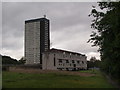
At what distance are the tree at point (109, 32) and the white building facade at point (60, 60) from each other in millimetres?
69942

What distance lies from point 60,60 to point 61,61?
39.8 inches

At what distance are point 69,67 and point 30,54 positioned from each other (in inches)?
1047

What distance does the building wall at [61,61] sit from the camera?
10081 centimetres

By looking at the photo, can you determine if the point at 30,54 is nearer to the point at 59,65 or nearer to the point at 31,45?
the point at 31,45

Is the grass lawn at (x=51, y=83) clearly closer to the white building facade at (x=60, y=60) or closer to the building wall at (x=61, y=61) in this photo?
the white building facade at (x=60, y=60)

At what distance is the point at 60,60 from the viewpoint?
107188 millimetres

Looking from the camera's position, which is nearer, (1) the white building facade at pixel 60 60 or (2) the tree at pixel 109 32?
(2) the tree at pixel 109 32

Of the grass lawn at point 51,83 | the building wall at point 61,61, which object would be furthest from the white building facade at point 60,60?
Result: the grass lawn at point 51,83

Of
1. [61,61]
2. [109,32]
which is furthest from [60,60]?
[109,32]

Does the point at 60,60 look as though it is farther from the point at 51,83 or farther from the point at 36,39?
the point at 51,83

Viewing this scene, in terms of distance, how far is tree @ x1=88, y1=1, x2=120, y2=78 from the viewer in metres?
24.2

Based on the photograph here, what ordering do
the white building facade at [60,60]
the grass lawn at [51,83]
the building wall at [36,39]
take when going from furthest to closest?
the building wall at [36,39] < the white building facade at [60,60] < the grass lawn at [51,83]

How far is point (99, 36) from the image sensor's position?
3005cm

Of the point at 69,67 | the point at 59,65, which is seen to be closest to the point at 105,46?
the point at 59,65
